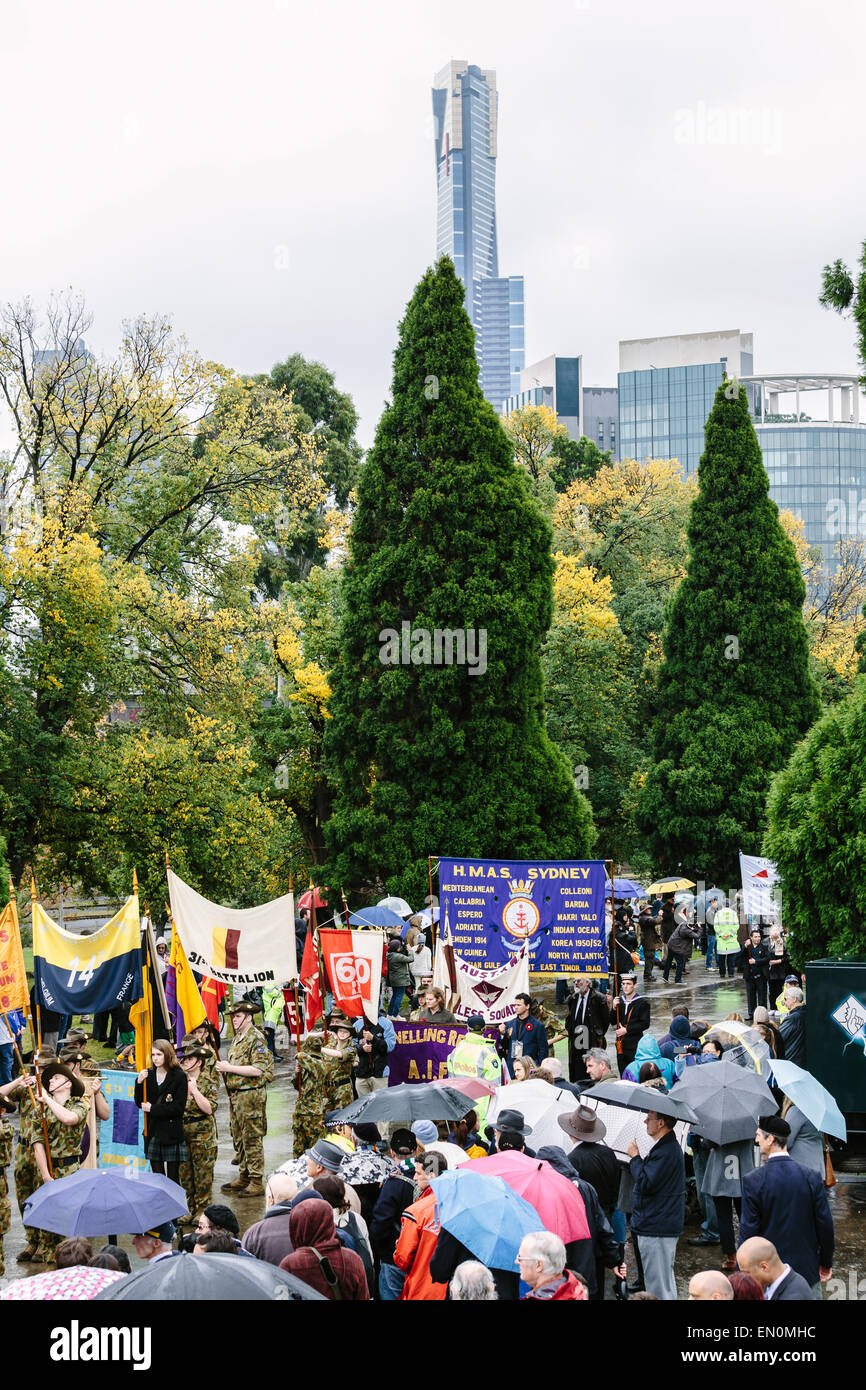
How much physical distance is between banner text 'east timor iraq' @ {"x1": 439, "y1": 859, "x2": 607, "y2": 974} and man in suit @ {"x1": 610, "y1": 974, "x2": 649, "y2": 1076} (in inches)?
41.0

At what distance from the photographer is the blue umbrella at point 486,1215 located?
6414 millimetres

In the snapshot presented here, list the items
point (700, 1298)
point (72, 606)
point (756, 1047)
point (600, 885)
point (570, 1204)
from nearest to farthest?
point (700, 1298) < point (570, 1204) < point (756, 1047) < point (600, 885) < point (72, 606)

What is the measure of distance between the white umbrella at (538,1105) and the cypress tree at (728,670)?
70.0ft

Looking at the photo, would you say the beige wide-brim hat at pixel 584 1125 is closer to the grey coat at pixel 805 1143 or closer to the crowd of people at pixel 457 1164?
the crowd of people at pixel 457 1164

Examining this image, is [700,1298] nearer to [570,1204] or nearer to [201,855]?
[570,1204]

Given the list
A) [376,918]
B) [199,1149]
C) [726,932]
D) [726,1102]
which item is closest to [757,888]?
[726,932]

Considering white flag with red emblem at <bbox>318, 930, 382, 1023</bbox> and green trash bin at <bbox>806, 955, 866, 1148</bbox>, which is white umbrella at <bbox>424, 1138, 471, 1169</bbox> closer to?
green trash bin at <bbox>806, 955, 866, 1148</bbox>

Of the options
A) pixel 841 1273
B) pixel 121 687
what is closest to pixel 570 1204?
pixel 841 1273

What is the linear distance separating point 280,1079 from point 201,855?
5.61m

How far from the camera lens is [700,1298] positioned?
526 centimetres

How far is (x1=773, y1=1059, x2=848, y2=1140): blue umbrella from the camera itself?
851 cm

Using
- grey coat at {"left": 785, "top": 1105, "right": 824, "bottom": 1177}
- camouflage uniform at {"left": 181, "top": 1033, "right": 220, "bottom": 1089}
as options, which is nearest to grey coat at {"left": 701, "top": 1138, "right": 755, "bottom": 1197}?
grey coat at {"left": 785, "top": 1105, "right": 824, "bottom": 1177}

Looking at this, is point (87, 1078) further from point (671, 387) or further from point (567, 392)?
point (567, 392)

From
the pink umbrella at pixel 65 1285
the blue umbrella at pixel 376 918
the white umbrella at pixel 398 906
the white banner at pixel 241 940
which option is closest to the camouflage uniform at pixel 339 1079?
the white banner at pixel 241 940
